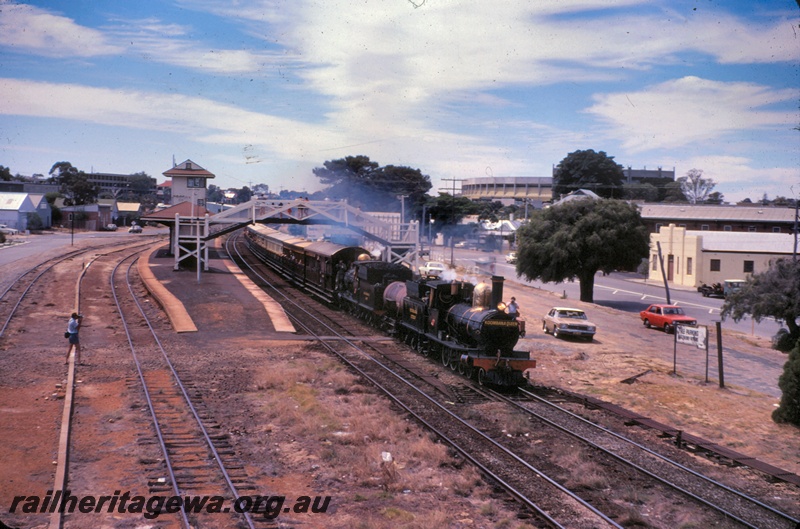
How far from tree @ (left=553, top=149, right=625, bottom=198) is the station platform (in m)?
90.5

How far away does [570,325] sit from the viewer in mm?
30422

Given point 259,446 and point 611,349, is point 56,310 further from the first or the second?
point 611,349

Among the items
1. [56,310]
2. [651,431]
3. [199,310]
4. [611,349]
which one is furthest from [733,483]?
[56,310]

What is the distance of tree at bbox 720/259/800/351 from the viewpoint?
32.3 metres

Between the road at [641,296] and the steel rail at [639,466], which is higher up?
the steel rail at [639,466]

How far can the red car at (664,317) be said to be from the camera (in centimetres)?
3547

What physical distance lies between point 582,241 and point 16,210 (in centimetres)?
7305

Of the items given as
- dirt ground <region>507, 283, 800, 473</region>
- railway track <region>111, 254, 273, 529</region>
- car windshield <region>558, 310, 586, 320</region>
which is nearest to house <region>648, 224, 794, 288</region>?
dirt ground <region>507, 283, 800, 473</region>

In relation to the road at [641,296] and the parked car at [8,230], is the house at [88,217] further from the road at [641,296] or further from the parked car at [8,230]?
the road at [641,296]

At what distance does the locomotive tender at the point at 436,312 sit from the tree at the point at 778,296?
690 inches

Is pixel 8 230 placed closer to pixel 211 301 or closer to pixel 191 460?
pixel 211 301

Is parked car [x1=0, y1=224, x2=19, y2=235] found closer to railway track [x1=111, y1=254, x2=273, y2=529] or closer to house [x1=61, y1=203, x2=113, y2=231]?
house [x1=61, y1=203, x2=113, y2=231]

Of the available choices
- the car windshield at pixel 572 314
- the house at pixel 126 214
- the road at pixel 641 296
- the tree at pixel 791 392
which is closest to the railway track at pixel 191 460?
the tree at pixel 791 392

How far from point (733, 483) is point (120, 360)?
683 inches
